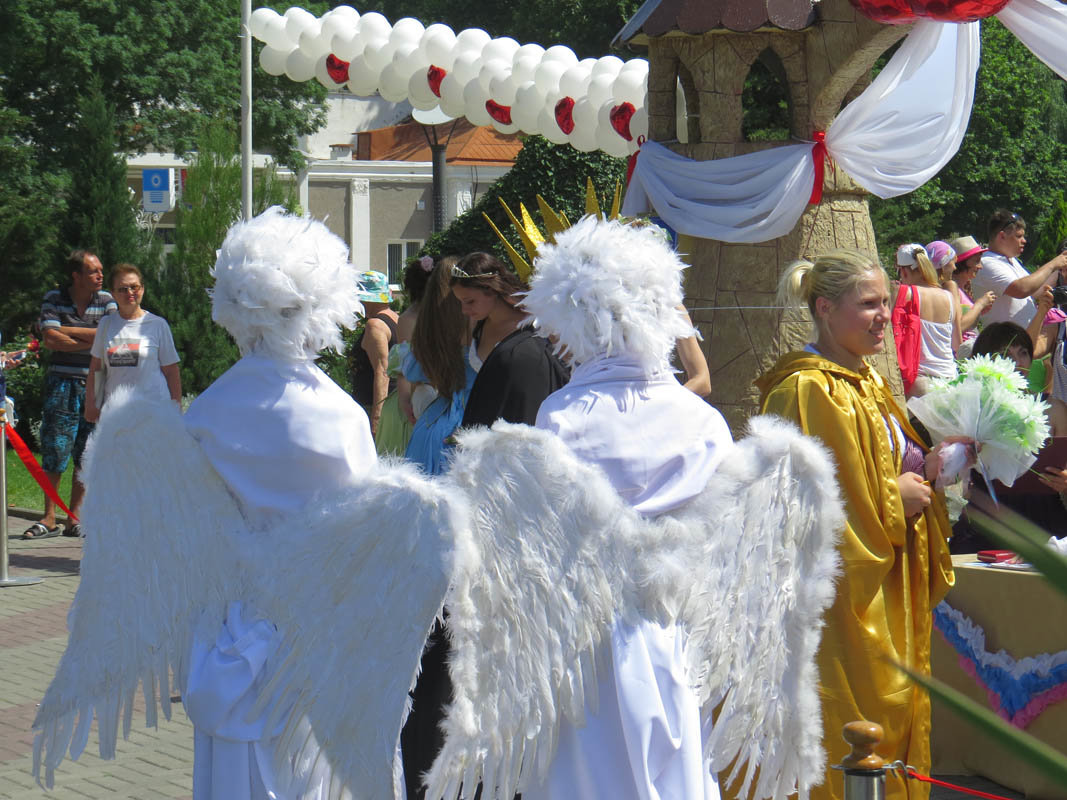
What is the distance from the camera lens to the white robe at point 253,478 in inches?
122

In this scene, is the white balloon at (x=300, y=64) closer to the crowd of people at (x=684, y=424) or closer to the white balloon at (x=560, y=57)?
the white balloon at (x=560, y=57)

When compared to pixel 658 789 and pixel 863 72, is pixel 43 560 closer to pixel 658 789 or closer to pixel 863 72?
pixel 863 72

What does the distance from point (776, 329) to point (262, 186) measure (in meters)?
12.9

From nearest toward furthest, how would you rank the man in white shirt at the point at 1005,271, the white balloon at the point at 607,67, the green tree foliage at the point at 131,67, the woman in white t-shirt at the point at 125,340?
the woman in white t-shirt at the point at 125,340, the man in white shirt at the point at 1005,271, the white balloon at the point at 607,67, the green tree foliage at the point at 131,67

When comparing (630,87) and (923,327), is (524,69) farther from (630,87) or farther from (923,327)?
(923,327)

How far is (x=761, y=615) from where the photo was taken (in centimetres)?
328

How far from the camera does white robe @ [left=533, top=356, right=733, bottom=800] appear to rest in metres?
3.01

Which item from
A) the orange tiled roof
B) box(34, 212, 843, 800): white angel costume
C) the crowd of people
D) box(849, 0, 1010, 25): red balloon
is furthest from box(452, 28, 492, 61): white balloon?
the orange tiled roof

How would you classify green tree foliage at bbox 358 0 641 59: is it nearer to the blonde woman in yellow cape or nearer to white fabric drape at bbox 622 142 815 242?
white fabric drape at bbox 622 142 815 242

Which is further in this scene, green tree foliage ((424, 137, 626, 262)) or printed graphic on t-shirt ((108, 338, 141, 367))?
green tree foliage ((424, 137, 626, 262))

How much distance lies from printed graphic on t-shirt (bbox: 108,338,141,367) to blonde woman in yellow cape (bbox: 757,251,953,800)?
515 centimetres

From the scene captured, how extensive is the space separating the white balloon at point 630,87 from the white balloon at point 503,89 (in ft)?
3.02

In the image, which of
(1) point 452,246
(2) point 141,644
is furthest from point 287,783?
(1) point 452,246

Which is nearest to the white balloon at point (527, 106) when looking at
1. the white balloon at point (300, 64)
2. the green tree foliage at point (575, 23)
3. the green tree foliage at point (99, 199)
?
the white balloon at point (300, 64)
